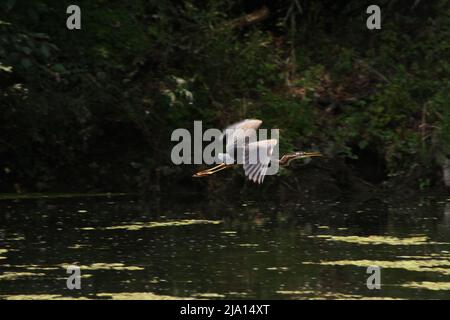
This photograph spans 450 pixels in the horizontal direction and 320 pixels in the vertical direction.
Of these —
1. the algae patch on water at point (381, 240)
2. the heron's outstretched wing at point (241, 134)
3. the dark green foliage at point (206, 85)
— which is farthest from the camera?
the dark green foliage at point (206, 85)

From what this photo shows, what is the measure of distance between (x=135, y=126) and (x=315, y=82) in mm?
2480

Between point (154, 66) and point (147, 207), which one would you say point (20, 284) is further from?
point (154, 66)

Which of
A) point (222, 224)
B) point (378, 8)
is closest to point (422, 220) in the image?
point (222, 224)

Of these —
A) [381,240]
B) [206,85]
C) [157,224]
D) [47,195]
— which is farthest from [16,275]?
[206,85]

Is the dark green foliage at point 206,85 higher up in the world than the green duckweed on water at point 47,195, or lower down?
higher up

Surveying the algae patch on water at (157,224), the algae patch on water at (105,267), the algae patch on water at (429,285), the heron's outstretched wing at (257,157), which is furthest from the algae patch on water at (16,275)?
the algae patch on water at (429,285)

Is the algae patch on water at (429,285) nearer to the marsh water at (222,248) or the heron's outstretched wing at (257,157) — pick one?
the marsh water at (222,248)

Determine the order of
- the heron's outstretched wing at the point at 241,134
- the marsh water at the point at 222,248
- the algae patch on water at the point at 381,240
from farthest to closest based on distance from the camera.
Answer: the algae patch on water at the point at 381,240
the heron's outstretched wing at the point at 241,134
the marsh water at the point at 222,248

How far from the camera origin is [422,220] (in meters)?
11.0

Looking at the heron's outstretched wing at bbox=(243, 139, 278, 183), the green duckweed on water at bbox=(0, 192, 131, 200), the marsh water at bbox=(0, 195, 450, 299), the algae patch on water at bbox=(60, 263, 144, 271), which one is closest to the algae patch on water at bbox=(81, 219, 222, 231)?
the marsh water at bbox=(0, 195, 450, 299)

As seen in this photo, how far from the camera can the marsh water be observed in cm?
801

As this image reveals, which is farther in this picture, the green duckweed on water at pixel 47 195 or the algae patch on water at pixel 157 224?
the green duckweed on water at pixel 47 195

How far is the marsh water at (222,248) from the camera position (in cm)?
801

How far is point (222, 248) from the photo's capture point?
9.55 meters
